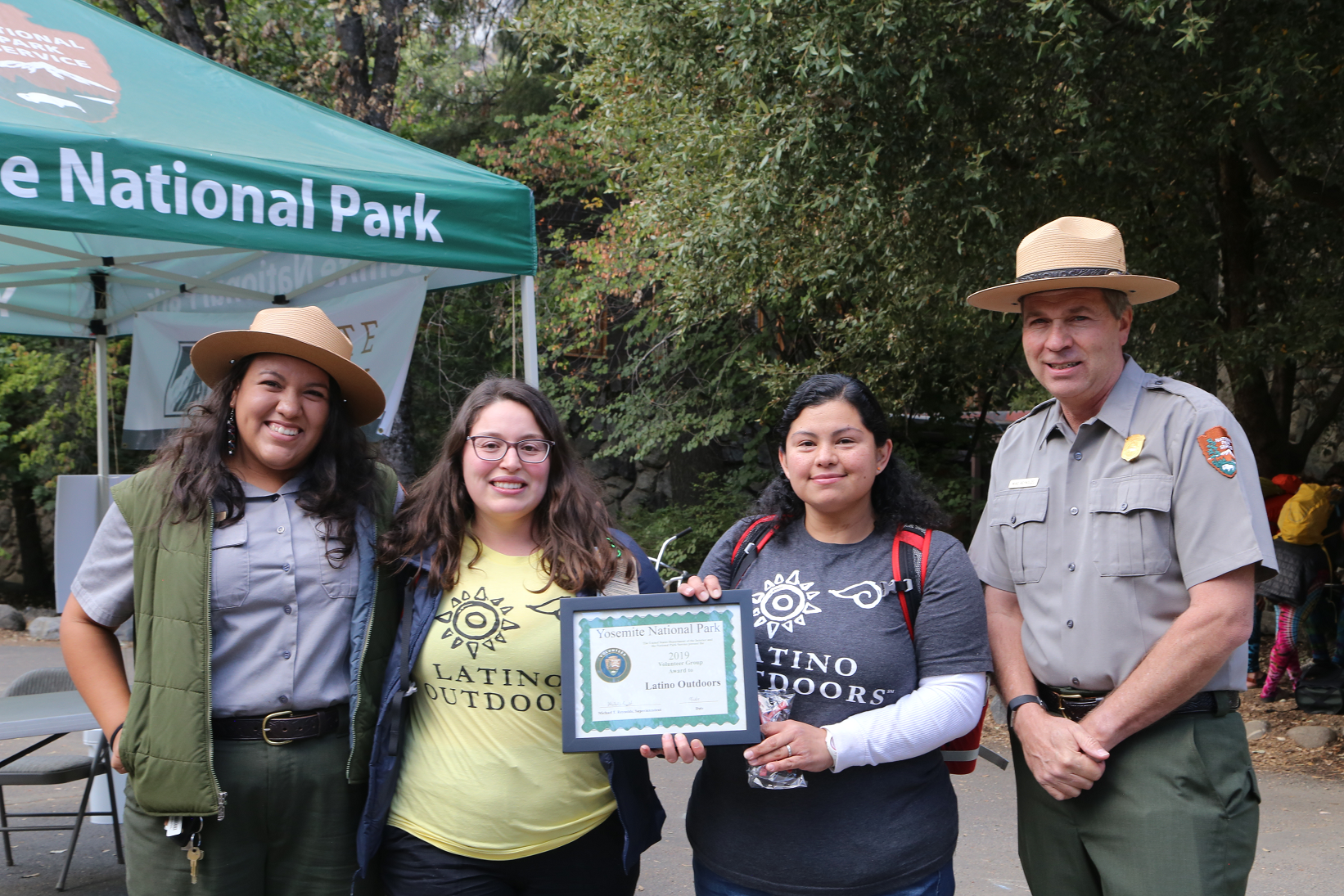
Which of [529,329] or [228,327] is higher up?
[228,327]

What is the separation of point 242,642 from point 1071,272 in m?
2.18

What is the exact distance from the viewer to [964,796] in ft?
19.0

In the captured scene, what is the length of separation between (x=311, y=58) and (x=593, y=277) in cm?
590

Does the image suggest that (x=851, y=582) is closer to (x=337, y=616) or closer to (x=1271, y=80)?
(x=337, y=616)

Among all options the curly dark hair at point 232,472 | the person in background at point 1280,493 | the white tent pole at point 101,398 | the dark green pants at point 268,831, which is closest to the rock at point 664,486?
the person in background at point 1280,493

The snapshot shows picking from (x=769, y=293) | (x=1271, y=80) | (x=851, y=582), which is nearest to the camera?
(x=851, y=582)

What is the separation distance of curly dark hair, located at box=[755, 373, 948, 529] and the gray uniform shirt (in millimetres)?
1108

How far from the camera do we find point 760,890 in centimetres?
229

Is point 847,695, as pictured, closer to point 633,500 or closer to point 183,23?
point 183,23

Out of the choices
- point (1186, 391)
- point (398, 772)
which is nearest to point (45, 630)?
point (398, 772)

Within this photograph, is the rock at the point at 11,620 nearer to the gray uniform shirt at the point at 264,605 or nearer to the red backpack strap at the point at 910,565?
the gray uniform shirt at the point at 264,605

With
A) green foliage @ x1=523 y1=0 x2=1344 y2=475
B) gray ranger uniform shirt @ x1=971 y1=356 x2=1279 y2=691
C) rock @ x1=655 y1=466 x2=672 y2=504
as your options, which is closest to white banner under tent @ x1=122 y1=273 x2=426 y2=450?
green foliage @ x1=523 y1=0 x2=1344 y2=475

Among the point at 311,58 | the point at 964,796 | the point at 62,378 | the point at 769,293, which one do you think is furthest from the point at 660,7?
the point at 62,378

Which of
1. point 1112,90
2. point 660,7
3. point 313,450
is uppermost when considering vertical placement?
point 660,7
